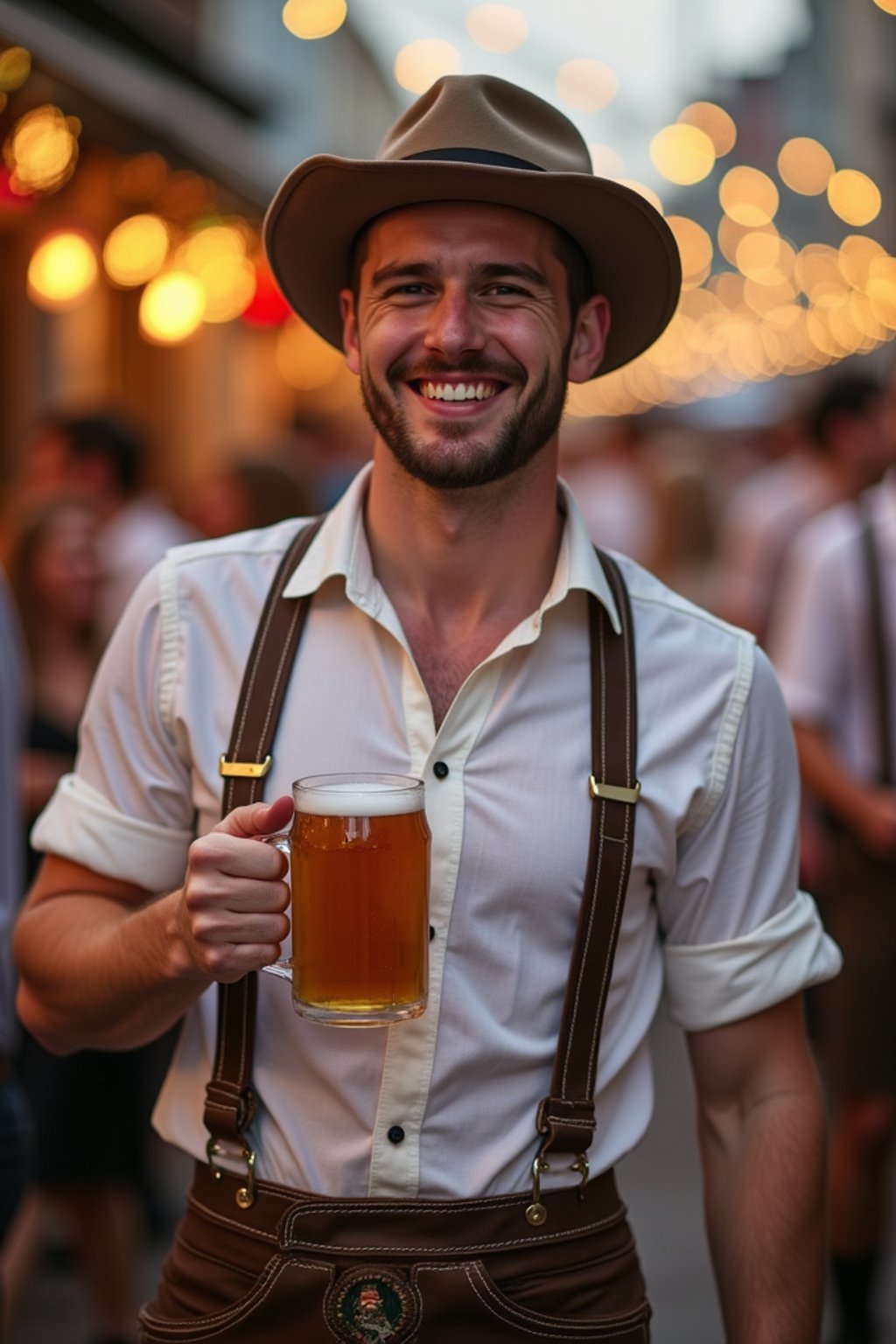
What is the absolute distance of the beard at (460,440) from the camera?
2.28m

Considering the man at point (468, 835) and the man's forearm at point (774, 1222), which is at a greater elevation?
the man at point (468, 835)

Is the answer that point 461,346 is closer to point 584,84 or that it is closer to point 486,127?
point 486,127

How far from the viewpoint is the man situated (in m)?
2.17

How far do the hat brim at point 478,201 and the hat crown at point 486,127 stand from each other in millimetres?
61

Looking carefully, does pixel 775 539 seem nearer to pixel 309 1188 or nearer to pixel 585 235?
pixel 585 235

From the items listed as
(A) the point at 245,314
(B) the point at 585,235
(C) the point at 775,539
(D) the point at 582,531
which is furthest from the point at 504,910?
(A) the point at 245,314

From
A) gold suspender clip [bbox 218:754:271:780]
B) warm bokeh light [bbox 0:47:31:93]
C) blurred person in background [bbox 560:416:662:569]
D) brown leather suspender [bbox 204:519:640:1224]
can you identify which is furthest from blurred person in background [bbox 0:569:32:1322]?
blurred person in background [bbox 560:416:662:569]

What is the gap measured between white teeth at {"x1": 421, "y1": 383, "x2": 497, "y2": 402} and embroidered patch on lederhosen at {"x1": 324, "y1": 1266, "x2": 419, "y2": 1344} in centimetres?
113

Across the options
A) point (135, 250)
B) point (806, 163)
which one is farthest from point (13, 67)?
point (806, 163)

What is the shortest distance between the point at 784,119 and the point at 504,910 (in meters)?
33.7

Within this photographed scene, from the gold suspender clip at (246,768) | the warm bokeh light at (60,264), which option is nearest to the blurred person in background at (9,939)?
the gold suspender clip at (246,768)

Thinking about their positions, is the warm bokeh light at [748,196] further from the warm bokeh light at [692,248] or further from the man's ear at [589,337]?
the man's ear at [589,337]

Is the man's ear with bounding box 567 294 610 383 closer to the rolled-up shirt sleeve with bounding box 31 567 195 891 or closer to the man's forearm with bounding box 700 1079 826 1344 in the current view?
the rolled-up shirt sleeve with bounding box 31 567 195 891

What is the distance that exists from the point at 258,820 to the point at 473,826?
37 cm
